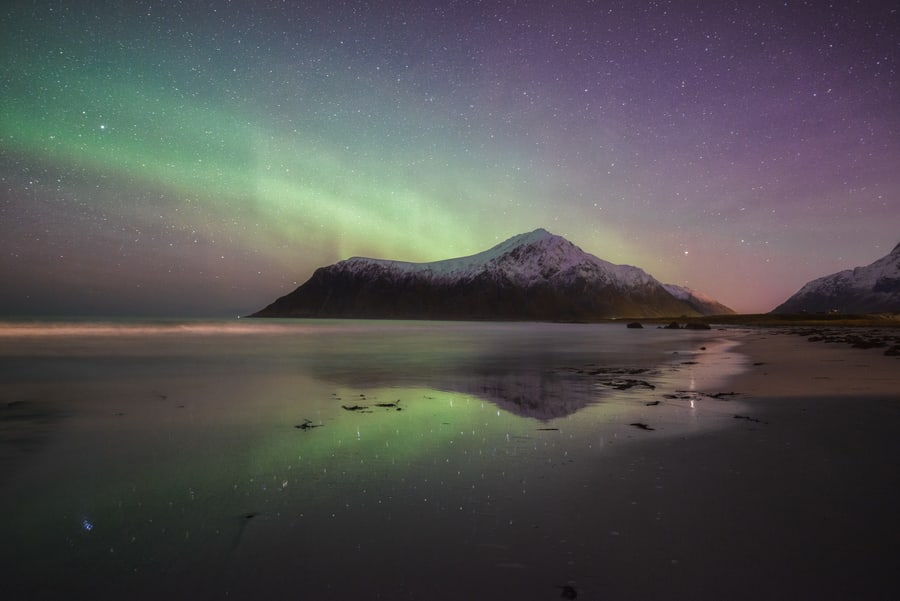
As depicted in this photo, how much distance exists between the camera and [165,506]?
7285 mm

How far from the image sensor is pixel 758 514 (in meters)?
6.57

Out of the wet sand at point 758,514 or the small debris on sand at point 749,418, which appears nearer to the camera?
the wet sand at point 758,514

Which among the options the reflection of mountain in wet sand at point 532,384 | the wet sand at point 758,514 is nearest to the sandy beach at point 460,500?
the wet sand at point 758,514

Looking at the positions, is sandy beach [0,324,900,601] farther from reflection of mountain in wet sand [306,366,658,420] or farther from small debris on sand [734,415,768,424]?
reflection of mountain in wet sand [306,366,658,420]

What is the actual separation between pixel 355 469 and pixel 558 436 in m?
4.68

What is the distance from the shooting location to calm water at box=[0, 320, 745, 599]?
5.28 m

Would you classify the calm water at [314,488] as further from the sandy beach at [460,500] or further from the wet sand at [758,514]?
the wet sand at [758,514]

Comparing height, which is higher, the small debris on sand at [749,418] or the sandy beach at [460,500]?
the small debris on sand at [749,418]

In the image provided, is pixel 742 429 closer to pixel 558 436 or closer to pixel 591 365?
pixel 558 436

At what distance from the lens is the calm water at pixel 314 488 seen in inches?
208

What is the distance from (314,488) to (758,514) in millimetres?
6459

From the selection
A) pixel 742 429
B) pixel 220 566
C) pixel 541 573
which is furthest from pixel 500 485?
pixel 742 429

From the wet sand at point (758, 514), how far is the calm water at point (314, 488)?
1.90ft

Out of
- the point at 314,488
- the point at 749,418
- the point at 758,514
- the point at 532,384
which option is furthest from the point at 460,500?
the point at 532,384
